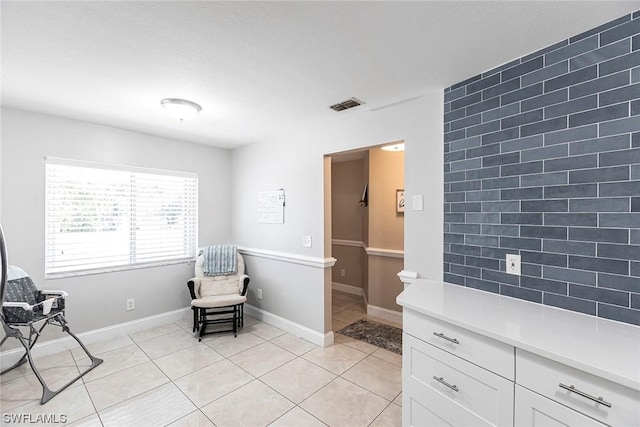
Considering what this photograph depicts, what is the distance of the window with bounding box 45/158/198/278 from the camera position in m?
2.78

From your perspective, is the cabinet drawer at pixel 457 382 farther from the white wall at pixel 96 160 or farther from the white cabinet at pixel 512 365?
the white wall at pixel 96 160

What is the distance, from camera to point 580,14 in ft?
4.29

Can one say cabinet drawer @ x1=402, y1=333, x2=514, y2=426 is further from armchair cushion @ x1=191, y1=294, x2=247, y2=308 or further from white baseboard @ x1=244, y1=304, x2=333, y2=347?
armchair cushion @ x1=191, y1=294, x2=247, y2=308

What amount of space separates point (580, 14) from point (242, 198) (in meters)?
3.63

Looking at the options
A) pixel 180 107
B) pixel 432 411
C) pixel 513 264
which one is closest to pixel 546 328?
pixel 513 264

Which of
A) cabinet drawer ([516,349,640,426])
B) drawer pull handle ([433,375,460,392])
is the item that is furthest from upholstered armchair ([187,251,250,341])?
cabinet drawer ([516,349,640,426])

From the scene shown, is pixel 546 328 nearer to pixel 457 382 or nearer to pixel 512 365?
pixel 512 365

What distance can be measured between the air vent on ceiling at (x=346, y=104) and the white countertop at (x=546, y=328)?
5.20ft

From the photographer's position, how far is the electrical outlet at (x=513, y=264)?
1.68m

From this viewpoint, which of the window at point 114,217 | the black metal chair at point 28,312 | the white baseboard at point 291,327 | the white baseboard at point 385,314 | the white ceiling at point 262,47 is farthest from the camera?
the white baseboard at point 385,314

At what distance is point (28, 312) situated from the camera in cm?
215

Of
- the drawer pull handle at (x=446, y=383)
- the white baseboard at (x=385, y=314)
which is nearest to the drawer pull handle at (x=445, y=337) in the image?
the drawer pull handle at (x=446, y=383)

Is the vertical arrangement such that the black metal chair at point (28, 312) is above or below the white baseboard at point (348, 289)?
above

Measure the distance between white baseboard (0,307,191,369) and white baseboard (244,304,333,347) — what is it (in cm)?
88
